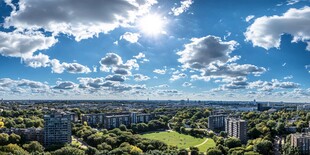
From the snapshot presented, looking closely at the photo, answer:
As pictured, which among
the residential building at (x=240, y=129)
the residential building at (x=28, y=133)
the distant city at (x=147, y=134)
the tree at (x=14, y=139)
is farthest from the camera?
the residential building at (x=240, y=129)

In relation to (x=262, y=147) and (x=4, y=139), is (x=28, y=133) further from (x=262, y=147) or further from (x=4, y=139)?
(x=262, y=147)

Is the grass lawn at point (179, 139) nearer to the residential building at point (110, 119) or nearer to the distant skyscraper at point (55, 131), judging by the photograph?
the residential building at point (110, 119)

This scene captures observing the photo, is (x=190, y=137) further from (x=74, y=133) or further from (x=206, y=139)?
(x=74, y=133)

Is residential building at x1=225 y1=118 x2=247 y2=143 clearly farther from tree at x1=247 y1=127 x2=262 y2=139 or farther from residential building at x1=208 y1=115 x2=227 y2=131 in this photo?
residential building at x1=208 y1=115 x2=227 y2=131

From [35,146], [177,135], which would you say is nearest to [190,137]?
[177,135]

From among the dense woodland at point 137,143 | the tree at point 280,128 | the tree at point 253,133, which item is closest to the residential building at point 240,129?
the tree at point 253,133

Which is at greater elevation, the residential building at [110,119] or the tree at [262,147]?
the residential building at [110,119]

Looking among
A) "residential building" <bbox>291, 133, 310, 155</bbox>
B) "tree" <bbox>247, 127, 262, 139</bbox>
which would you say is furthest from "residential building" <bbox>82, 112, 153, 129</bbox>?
"residential building" <bbox>291, 133, 310, 155</bbox>
